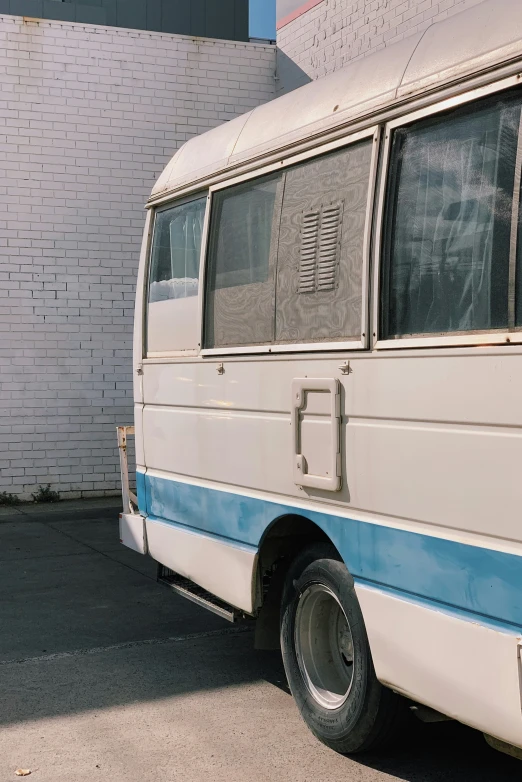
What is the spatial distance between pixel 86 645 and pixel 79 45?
8.54 metres

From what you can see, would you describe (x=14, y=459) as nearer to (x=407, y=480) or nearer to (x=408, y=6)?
(x=408, y=6)

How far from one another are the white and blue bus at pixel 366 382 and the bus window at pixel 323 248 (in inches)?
0.5

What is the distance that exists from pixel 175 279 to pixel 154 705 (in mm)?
2451

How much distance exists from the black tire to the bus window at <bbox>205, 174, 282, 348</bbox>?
1.18 m

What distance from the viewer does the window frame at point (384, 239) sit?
3.50 meters

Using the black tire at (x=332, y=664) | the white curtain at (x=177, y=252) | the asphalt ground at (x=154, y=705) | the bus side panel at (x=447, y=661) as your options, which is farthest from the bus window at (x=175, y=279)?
the bus side panel at (x=447, y=661)

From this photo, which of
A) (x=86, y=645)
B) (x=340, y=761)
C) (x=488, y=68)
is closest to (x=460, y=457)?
(x=488, y=68)

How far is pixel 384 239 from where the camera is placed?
418 centimetres

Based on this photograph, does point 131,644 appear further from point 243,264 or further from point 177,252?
point 243,264

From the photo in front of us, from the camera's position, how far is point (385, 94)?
426cm

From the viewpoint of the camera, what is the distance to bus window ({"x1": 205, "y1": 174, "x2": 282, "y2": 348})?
5.08 metres

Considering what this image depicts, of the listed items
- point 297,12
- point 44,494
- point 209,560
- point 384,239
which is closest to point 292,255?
point 384,239

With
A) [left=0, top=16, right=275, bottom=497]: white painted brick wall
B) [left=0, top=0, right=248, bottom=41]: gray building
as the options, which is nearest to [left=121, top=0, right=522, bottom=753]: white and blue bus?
[left=0, top=16, right=275, bottom=497]: white painted brick wall

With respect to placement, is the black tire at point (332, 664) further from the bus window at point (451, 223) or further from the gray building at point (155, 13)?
the gray building at point (155, 13)
